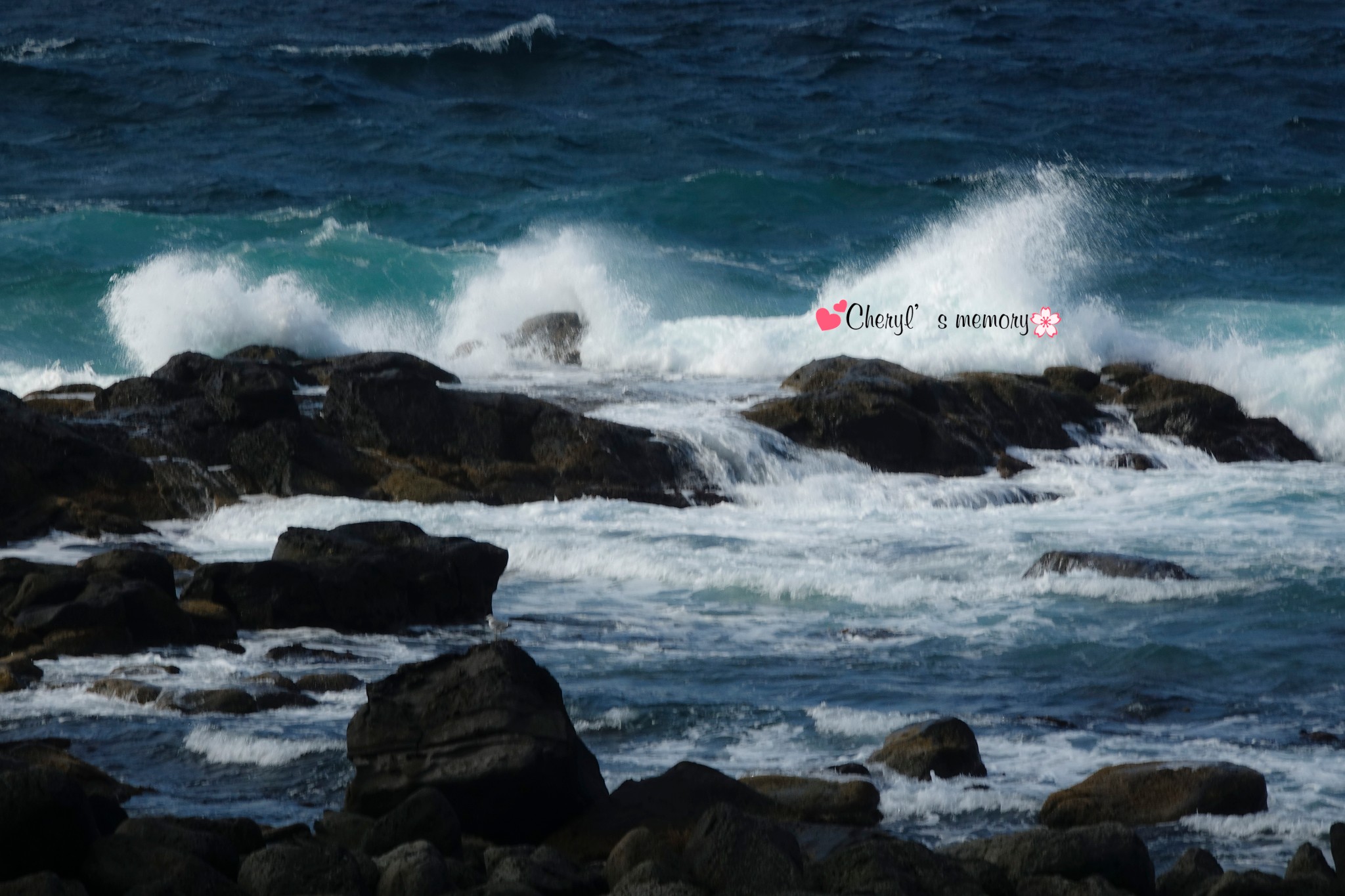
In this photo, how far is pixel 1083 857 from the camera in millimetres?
5043

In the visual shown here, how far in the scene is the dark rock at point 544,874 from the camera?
15.9 feet

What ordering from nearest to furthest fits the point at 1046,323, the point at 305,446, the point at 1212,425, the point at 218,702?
1. the point at 218,702
2. the point at 305,446
3. the point at 1212,425
4. the point at 1046,323

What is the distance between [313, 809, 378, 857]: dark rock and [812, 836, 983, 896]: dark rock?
1542 mm

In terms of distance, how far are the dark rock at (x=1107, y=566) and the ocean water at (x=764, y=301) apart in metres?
0.20

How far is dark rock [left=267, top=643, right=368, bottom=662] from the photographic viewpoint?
8516 mm

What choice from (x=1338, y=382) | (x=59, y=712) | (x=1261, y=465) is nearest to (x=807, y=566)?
(x=59, y=712)

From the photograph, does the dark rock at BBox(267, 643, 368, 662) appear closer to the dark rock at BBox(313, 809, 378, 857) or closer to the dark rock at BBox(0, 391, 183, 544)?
the dark rock at BBox(313, 809, 378, 857)

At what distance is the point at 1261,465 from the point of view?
637 inches

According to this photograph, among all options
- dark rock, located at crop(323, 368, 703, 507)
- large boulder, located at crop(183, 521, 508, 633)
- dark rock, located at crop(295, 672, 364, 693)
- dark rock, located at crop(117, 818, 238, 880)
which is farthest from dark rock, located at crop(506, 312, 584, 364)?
dark rock, located at crop(117, 818, 238, 880)

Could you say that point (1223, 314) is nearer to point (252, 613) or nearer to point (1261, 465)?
point (1261, 465)

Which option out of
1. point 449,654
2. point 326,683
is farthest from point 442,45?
point 449,654

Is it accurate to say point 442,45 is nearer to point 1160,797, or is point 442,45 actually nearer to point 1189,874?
point 1160,797

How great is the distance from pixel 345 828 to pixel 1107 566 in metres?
6.61

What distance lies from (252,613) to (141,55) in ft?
87.0
